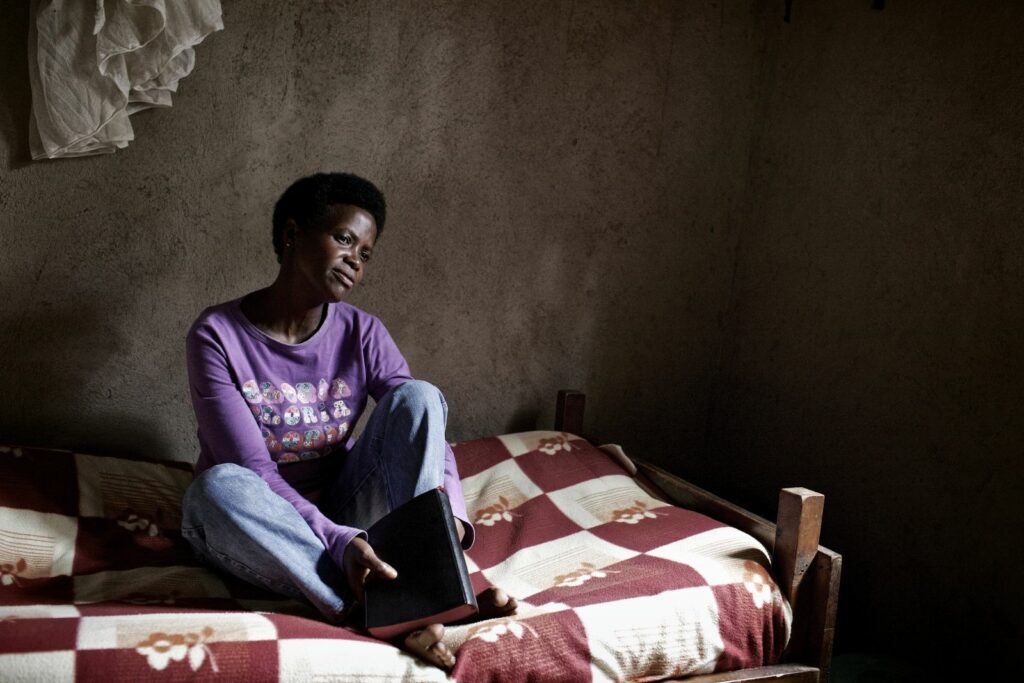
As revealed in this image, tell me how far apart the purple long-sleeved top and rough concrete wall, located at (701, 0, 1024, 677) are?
1235 millimetres

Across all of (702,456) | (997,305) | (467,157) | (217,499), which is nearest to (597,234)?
(467,157)

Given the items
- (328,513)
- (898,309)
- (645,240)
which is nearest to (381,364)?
(328,513)

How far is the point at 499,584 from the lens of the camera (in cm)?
169

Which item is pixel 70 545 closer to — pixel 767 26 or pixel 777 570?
pixel 777 570

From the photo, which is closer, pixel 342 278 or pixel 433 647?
pixel 433 647

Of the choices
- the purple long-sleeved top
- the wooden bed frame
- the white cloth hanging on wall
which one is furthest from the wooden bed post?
the white cloth hanging on wall

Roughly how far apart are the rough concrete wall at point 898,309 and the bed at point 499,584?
1.83ft

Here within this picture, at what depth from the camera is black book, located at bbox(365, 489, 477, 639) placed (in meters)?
1.36

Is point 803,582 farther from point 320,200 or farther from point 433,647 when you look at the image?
point 320,200

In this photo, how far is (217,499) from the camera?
1.48m

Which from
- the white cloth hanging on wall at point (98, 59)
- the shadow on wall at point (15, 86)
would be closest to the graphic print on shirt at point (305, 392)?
the white cloth hanging on wall at point (98, 59)

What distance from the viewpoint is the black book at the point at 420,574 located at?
4.47 ft

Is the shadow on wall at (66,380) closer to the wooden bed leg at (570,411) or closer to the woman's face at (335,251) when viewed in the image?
the woman's face at (335,251)

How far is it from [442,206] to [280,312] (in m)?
0.76
